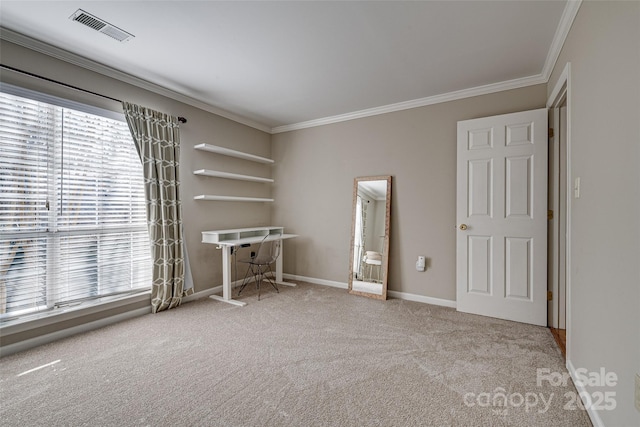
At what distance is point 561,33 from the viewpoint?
221 cm

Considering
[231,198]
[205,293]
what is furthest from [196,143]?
[205,293]

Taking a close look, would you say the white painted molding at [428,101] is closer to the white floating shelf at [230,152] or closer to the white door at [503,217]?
the white door at [503,217]

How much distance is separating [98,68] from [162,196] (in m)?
1.37

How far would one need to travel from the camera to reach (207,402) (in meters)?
1.76

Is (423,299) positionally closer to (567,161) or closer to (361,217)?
(361,217)

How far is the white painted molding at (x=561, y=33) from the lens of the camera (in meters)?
1.93

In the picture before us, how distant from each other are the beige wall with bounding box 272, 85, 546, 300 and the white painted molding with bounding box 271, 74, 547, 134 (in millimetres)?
60

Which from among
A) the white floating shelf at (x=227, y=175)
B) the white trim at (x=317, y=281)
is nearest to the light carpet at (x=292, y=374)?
the white trim at (x=317, y=281)

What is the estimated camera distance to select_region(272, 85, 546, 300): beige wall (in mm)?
3490

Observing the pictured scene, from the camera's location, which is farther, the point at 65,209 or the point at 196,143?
the point at 196,143

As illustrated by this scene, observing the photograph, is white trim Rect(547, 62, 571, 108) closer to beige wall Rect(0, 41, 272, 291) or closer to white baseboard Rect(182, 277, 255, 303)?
beige wall Rect(0, 41, 272, 291)

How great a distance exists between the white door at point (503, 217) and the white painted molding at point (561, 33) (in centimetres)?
43

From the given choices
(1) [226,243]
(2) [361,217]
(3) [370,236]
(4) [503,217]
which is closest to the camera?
(4) [503,217]

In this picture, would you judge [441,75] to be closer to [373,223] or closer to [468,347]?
[373,223]
